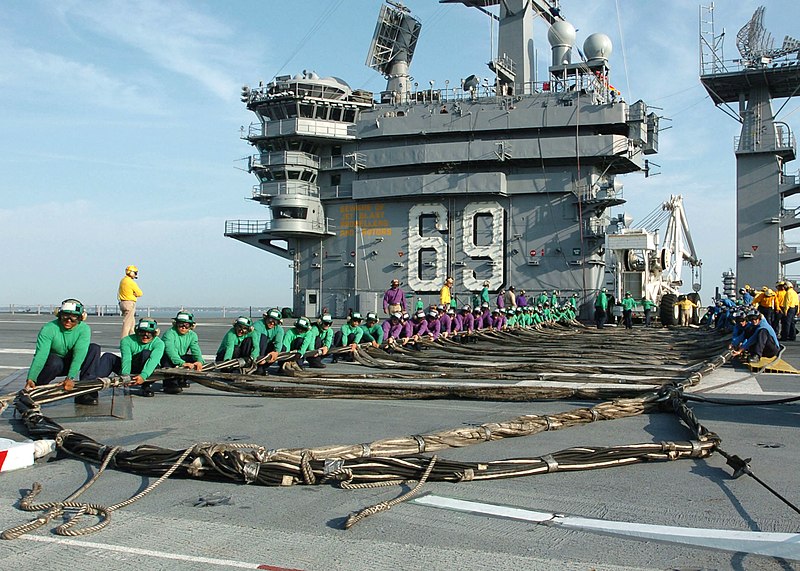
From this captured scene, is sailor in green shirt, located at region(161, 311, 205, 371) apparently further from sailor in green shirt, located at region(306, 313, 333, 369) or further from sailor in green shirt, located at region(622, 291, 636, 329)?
sailor in green shirt, located at region(622, 291, 636, 329)

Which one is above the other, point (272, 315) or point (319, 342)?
point (272, 315)

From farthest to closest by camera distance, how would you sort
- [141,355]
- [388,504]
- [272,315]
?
[272,315]
[141,355]
[388,504]

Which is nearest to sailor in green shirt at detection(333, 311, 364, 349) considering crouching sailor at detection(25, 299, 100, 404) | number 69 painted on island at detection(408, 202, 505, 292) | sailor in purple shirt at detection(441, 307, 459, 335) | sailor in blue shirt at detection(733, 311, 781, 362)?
sailor in purple shirt at detection(441, 307, 459, 335)

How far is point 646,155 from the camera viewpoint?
127 ft

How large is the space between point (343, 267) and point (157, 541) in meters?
34.2

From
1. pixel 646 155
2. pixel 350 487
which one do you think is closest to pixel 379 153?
pixel 646 155

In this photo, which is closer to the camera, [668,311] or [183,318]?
[183,318]

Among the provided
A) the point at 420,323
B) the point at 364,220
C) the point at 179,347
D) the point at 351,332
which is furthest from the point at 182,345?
the point at 364,220

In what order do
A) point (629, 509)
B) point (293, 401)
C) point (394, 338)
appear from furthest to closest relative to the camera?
point (394, 338) → point (293, 401) → point (629, 509)

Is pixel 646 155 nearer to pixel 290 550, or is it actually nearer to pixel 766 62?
pixel 766 62

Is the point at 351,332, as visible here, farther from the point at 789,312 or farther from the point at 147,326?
the point at 789,312

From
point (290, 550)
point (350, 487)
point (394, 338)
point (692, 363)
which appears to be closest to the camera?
point (290, 550)

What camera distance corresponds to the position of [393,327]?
18.3m

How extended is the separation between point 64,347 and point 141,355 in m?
1.31
